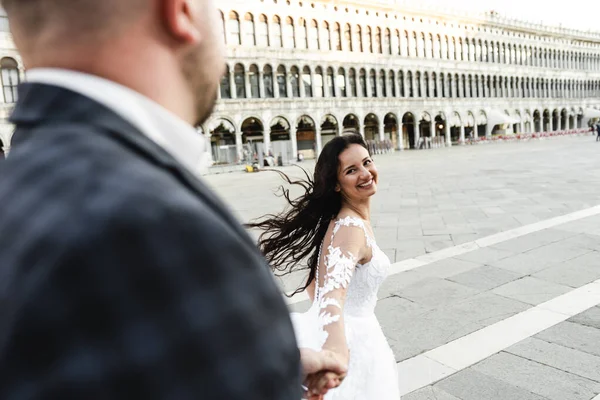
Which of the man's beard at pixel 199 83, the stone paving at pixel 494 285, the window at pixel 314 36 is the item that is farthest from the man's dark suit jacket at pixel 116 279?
the window at pixel 314 36

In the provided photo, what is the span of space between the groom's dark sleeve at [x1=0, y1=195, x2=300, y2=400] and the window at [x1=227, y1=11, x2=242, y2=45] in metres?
36.2

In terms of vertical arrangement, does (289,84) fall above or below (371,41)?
below

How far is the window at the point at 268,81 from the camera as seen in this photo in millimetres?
35784

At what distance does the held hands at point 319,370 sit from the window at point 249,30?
36.5m

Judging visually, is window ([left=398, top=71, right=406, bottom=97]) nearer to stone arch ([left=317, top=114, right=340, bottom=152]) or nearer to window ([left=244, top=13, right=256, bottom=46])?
stone arch ([left=317, top=114, right=340, bottom=152])

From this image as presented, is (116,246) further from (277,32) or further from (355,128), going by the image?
(355,128)

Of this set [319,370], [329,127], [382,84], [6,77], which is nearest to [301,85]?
[329,127]

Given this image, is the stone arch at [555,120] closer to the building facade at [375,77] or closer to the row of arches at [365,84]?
the building facade at [375,77]

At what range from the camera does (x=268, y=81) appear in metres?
36.2

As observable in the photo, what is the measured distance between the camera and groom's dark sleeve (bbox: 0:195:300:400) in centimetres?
45

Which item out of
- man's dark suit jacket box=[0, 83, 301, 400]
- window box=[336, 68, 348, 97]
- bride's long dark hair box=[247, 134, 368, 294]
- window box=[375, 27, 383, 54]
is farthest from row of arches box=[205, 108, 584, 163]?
man's dark suit jacket box=[0, 83, 301, 400]

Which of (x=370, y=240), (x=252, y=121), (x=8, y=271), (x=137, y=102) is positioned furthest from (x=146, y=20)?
(x=252, y=121)

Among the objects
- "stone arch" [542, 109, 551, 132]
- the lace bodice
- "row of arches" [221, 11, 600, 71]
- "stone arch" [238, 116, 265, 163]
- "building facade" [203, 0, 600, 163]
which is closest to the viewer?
the lace bodice

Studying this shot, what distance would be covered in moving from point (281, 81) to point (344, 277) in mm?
36258
